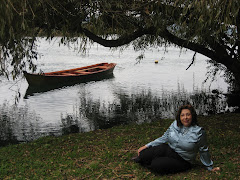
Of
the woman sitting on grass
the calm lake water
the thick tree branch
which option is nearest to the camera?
the woman sitting on grass

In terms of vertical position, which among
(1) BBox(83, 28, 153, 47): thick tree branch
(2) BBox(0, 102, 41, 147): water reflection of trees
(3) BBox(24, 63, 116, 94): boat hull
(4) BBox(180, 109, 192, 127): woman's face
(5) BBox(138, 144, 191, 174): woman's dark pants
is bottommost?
(2) BBox(0, 102, 41, 147): water reflection of trees

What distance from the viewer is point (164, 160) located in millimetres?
3543

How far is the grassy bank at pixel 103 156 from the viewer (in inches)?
149

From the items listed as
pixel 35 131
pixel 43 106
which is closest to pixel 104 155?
pixel 35 131

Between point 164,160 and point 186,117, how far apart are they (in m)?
0.58

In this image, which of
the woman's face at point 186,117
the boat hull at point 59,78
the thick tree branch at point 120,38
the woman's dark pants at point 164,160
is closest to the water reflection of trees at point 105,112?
the boat hull at point 59,78

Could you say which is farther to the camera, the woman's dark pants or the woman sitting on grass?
the woman's dark pants

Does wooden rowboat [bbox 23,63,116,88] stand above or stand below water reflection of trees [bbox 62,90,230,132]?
above

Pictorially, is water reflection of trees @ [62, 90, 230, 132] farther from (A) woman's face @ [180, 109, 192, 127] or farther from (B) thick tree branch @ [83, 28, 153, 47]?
(A) woman's face @ [180, 109, 192, 127]

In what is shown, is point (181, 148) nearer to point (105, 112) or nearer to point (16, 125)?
point (16, 125)

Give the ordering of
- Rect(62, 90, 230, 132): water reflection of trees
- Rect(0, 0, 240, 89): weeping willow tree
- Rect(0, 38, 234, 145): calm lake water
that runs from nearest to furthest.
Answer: Rect(0, 0, 240, 89): weeping willow tree → Rect(0, 38, 234, 145): calm lake water → Rect(62, 90, 230, 132): water reflection of trees

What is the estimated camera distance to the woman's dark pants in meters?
3.54

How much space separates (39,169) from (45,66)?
59.2 ft

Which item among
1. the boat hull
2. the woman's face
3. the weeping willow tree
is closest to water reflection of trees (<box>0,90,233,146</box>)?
the boat hull
